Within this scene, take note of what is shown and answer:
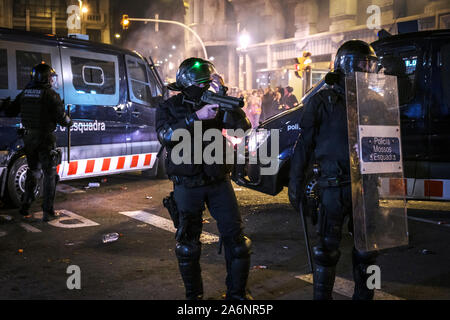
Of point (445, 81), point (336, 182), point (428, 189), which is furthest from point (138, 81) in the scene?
point (336, 182)

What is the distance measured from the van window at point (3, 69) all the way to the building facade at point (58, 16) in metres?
43.3

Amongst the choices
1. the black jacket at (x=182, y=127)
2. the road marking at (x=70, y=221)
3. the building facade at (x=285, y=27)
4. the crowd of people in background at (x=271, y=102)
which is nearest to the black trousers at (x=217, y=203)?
the black jacket at (x=182, y=127)

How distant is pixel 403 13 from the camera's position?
27453mm

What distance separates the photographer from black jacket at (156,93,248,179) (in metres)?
3.46

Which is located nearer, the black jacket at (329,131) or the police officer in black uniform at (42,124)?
the black jacket at (329,131)

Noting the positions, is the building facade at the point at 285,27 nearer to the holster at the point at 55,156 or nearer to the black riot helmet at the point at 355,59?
the holster at the point at 55,156

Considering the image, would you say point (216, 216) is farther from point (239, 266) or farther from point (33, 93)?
point (33, 93)

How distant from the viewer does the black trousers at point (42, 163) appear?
655cm

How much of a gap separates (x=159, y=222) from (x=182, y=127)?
338 cm

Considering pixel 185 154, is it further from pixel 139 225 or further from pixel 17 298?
pixel 139 225

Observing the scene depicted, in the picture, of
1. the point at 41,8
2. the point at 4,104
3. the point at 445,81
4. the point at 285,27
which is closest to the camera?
the point at 445,81

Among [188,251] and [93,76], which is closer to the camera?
[188,251]

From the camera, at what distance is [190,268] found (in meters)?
3.47

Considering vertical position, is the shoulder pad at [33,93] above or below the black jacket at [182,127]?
above
